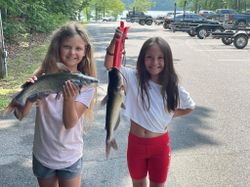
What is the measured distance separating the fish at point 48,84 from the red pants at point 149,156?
2.78 ft

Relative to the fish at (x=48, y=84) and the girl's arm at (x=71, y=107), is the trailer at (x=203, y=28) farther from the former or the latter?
the fish at (x=48, y=84)

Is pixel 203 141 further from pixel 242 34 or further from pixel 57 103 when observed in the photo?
pixel 242 34

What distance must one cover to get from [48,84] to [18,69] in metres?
9.01

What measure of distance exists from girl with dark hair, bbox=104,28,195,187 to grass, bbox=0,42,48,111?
15.0 ft

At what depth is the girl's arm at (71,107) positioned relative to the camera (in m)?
2.16

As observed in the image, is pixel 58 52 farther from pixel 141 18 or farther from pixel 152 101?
pixel 141 18

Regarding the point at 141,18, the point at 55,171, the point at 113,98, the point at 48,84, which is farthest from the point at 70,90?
the point at 141,18

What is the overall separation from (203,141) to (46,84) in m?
3.80

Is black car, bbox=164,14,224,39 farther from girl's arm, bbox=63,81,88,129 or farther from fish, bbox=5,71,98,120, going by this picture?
fish, bbox=5,71,98,120

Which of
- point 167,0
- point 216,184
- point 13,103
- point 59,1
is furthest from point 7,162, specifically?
point 167,0

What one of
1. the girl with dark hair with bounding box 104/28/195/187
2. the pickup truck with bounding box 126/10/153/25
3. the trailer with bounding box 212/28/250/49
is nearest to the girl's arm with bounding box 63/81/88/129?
the girl with dark hair with bounding box 104/28/195/187

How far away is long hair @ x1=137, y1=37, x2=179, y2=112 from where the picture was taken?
2.79 m

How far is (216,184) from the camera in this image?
13.8 ft

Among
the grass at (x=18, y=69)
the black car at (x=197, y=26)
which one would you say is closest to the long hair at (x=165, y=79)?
the grass at (x=18, y=69)
